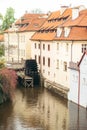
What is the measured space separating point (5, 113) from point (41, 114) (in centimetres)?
306

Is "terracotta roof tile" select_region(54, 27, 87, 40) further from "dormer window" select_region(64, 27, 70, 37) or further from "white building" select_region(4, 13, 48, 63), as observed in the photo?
"white building" select_region(4, 13, 48, 63)

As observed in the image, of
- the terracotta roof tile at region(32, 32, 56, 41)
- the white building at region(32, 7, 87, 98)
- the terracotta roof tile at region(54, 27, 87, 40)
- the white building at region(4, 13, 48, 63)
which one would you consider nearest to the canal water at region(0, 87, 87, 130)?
the white building at region(32, 7, 87, 98)

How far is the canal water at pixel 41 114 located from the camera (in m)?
33.2

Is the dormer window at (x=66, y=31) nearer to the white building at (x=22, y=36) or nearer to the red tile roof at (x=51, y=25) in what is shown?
the red tile roof at (x=51, y=25)

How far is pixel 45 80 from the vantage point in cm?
5609

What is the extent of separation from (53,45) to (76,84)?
12.6m

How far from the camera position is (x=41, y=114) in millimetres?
37531

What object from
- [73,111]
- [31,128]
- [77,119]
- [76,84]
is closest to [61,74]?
[76,84]

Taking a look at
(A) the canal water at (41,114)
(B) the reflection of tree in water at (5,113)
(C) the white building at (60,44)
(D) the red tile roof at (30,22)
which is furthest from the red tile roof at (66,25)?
(B) the reflection of tree in water at (5,113)

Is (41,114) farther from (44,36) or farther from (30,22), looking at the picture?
(30,22)

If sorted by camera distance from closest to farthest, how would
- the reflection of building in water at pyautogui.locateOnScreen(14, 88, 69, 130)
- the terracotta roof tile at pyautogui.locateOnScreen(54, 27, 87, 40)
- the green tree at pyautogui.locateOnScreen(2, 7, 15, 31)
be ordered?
the reflection of building in water at pyautogui.locateOnScreen(14, 88, 69, 130), the terracotta roof tile at pyautogui.locateOnScreen(54, 27, 87, 40), the green tree at pyautogui.locateOnScreen(2, 7, 15, 31)

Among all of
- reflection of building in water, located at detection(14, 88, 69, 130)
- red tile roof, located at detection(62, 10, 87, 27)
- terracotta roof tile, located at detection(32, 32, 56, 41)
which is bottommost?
reflection of building in water, located at detection(14, 88, 69, 130)

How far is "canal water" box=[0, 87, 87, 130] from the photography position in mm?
33188

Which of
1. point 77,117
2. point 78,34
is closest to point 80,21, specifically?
point 78,34
